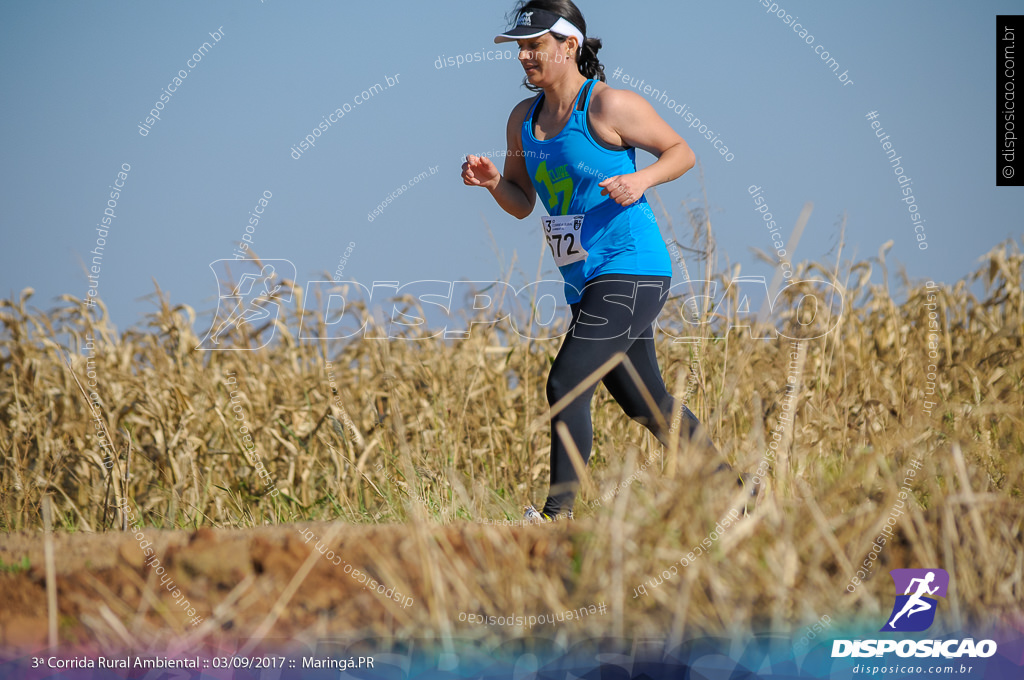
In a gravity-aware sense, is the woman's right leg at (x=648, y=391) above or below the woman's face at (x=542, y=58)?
below

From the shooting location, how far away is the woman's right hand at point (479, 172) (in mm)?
3062

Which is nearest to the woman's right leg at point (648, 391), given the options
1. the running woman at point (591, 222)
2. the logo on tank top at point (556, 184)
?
the running woman at point (591, 222)

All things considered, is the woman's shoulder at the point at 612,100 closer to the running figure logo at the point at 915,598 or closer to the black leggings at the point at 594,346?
the black leggings at the point at 594,346

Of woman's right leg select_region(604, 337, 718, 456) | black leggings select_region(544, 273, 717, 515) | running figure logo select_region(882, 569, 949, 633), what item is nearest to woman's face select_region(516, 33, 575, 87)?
black leggings select_region(544, 273, 717, 515)

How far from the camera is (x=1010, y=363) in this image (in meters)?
4.06

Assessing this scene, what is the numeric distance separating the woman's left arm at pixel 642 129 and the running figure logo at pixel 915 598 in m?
1.42

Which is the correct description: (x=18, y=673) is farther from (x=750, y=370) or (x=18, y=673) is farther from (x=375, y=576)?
(x=750, y=370)

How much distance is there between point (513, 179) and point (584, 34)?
22.5 inches

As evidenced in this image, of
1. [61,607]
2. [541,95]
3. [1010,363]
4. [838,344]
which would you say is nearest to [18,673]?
[61,607]

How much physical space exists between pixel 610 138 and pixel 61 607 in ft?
6.75

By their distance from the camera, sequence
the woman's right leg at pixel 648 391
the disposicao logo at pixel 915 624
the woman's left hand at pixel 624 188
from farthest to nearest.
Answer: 1. the woman's right leg at pixel 648 391
2. the woman's left hand at pixel 624 188
3. the disposicao logo at pixel 915 624

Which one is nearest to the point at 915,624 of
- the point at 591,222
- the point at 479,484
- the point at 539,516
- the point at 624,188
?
the point at 539,516

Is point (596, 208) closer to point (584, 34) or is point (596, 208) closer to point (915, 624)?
point (584, 34)

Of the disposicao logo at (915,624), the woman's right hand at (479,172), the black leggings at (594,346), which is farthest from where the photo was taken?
the woman's right hand at (479,172)
